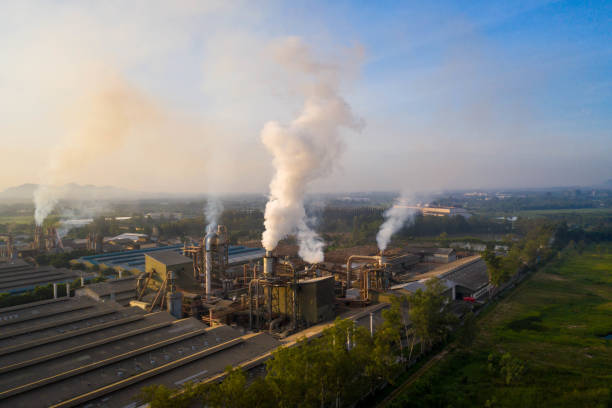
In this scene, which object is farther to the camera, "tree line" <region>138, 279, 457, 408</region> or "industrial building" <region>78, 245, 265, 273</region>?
"industrial building" <region>78, 245, 265, 273</region>

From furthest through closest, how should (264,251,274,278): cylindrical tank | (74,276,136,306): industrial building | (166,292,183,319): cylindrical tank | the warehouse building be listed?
1. the warehouse building
2. (74,276,136,306): industrial building
3. (264,251,274,278): cylindrical tank
4. (166,292,183,319): cylindrical tank

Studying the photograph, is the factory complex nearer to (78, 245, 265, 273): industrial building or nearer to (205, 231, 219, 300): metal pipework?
(205, 231, 219, 300): metal pipework

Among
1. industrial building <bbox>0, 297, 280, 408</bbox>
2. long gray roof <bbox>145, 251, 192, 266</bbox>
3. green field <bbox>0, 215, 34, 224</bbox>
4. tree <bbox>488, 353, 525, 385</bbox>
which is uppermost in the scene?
green field <bbox>0, 215, 34, 224</bbox>

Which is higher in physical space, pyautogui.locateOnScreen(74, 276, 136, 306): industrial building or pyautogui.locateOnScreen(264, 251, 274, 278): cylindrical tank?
Result: pyautogui.locateOnScreen(264, 251, 274, 278): cylindrical tank

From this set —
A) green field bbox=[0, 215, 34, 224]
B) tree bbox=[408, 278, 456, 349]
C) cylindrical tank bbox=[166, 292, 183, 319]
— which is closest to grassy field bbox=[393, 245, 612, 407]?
tree bbox=[408, 278, 456, 349]

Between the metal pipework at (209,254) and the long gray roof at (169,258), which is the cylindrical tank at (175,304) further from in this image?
the long gray roof at (169,258)

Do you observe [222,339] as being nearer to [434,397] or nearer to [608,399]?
[434,397]
